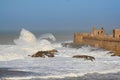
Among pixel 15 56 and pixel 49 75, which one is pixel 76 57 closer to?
pixel 15 56

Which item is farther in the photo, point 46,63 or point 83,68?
point 46,63

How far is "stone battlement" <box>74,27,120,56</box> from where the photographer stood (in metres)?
45.2

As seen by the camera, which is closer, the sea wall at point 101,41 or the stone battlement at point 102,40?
the sea wall at point 101,41

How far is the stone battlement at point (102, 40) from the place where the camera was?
45153mm

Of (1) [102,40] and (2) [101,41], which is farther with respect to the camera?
(2) [101,41]

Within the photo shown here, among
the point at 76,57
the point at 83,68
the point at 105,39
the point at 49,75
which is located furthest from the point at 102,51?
the point at 49,75

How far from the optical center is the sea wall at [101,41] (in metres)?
44.6

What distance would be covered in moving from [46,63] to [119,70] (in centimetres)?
675

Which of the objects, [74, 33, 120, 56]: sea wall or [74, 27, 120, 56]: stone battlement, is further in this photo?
[74, 27, 120, 56]: stone battlement

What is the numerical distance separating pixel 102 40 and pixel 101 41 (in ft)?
1.41

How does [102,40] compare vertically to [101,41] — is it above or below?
above

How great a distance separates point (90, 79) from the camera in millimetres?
23797

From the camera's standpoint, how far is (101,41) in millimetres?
50219

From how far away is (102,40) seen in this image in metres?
49.8
